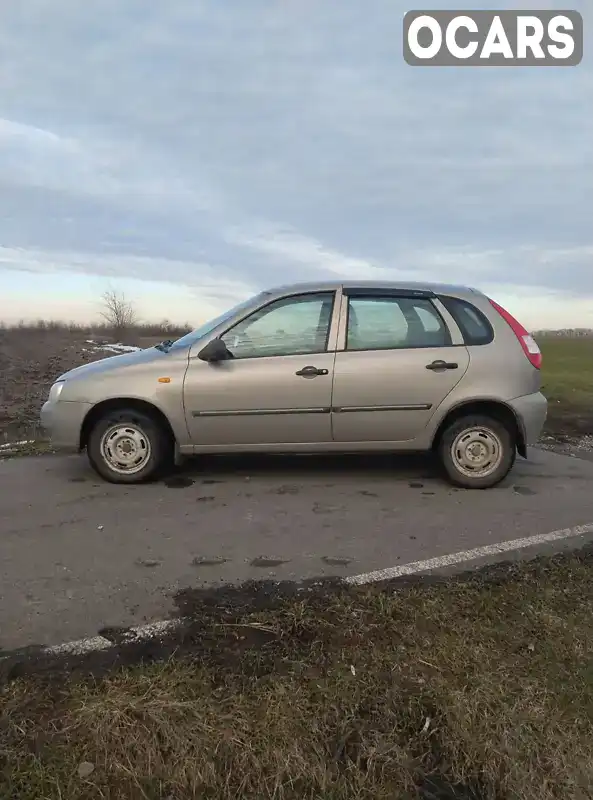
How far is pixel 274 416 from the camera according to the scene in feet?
16.5

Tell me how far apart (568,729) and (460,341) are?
11.2 feet

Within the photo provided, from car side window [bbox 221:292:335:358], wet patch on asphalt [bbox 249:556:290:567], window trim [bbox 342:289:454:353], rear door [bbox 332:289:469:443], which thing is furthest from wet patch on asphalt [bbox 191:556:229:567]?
window trim [bbox 342:289:454:353]

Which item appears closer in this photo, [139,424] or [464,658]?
[464,658]

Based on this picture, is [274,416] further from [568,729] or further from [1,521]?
[568,729]

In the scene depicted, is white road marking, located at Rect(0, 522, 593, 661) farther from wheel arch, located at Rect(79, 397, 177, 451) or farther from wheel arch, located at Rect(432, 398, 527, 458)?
wheel arch, located at Rect(79, 397, 177, 451)

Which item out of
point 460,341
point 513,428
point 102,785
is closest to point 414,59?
point 460,341

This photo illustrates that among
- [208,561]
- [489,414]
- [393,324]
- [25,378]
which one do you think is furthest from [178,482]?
[25,378]

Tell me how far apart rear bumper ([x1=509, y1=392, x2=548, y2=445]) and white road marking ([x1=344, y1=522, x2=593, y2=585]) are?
0.99 m

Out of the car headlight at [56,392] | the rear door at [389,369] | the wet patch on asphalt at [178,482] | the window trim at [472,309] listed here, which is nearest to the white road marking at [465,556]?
the rear door at [389,369]

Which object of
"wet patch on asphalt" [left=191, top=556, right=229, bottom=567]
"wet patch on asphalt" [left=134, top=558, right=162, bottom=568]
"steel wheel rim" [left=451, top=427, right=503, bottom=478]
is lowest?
"wet patch on asphalt" [left=191, top=556, right=229, bottom=567]

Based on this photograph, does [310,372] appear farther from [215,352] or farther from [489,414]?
[489,414]

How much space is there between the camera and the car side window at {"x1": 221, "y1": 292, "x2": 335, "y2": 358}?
16.6 ft

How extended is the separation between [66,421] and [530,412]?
4004 mm

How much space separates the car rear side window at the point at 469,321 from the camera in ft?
16.8
